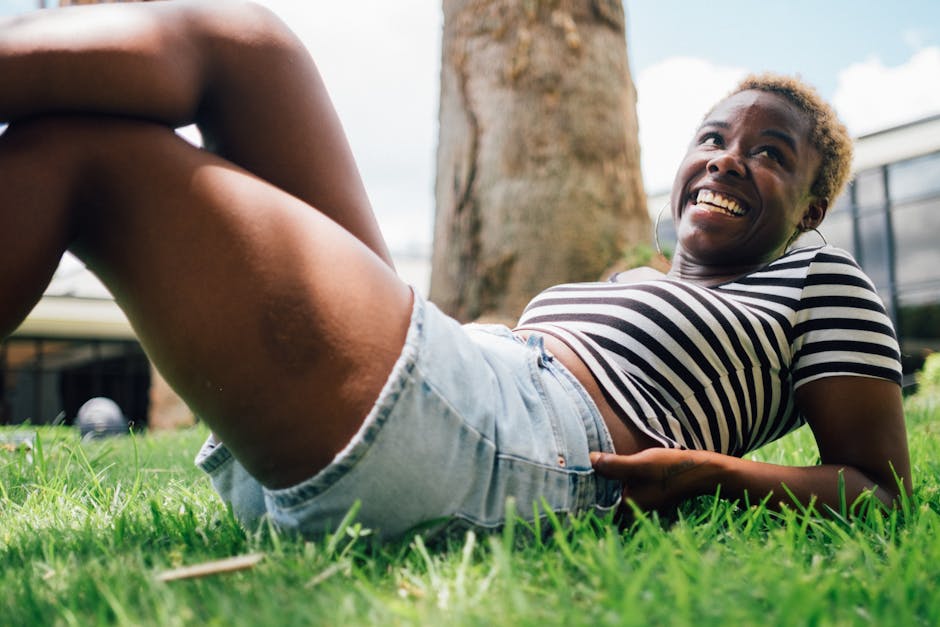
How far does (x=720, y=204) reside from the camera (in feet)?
7.16

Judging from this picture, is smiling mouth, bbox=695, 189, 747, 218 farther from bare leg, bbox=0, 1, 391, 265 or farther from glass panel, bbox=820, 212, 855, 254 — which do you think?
glass panel, bbox=820, 212, 855, 254

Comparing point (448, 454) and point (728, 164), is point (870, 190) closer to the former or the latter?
point (728, 164)

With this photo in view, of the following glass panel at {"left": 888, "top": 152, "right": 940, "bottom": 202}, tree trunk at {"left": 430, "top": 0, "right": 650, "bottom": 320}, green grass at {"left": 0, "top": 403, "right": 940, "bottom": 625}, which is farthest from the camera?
glass panel at {"left": 888, "top": 152, "right": 940, "bottom": 202}

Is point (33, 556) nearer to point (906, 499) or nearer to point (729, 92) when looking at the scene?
point (906, 499)

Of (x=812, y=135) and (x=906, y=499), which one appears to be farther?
(x=812, y=135)

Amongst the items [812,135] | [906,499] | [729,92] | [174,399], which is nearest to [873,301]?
[906,499]

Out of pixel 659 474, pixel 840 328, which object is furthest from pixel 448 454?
pixel 840 328

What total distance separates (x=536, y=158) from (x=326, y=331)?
350cm

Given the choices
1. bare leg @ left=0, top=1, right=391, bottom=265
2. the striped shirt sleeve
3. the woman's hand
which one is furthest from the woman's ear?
bare leg @ left=0, top=1, right=391, bottom=265

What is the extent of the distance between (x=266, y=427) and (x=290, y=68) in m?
0.62

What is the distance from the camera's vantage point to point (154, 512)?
5.28 ft

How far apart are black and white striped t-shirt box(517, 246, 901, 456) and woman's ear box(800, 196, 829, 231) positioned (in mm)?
502

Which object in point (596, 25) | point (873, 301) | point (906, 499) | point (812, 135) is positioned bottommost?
point (906, 499)

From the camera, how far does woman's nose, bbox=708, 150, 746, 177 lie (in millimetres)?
2154
